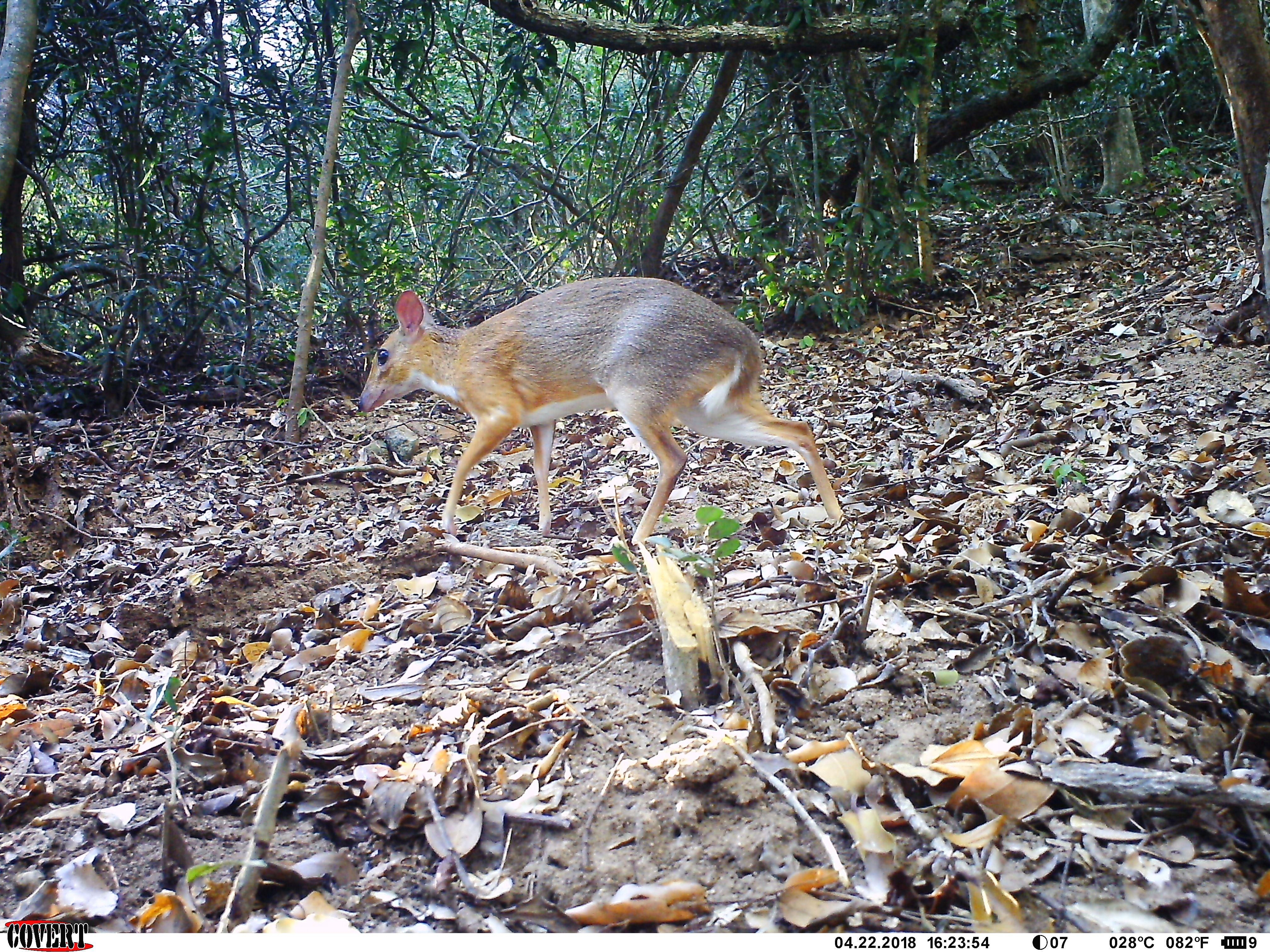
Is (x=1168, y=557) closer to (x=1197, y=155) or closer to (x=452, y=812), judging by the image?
(x=452, y=812)

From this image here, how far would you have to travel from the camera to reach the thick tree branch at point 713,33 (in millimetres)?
6367

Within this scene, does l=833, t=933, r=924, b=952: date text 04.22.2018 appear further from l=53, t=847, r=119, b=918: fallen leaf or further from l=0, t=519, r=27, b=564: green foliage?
l=0, t=519, r=27, b=564: green foliage

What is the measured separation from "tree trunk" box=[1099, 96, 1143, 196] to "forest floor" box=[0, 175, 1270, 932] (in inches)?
247

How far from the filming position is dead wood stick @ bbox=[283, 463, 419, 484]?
5848 millimetres

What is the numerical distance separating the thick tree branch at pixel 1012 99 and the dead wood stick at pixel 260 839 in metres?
8.23

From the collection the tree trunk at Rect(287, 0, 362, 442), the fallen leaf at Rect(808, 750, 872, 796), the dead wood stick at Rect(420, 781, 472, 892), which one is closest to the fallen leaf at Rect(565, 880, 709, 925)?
the dead wood stick at Rect(420, 781, 472, 892)

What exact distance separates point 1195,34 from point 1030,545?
9.80 metres

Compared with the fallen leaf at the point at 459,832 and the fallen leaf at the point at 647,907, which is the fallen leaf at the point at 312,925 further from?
the fallen leaf at the point at 647,907

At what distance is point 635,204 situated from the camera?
27.3ft

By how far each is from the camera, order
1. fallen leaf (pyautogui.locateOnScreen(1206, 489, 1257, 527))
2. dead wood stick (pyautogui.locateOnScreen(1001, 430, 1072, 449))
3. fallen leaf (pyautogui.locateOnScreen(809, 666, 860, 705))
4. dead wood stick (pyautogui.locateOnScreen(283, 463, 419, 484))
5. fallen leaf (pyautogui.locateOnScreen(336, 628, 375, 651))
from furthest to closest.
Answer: dead wood stick (pyautogui.locateOnScreen(283, 463, 419, 484)), dead wood stick (pyautogui.locateOnScreen(1001, 430, 1072, 449)), fallen leaf (pyautogui.locateOnScreen(336, 628, 375, 651)), fallen leaf (pyautogui.locateOnScreen(1206, 489, 1257, 527)), fallen leaf (pyautogui.locateOnScreen(809, 666, 860, 705))

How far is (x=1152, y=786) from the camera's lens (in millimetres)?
1829

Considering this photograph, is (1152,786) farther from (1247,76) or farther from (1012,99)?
(1012,99)

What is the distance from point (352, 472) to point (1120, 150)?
9.35m

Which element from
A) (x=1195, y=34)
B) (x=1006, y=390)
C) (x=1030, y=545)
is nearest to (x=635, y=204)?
(x=1006, y=390)
